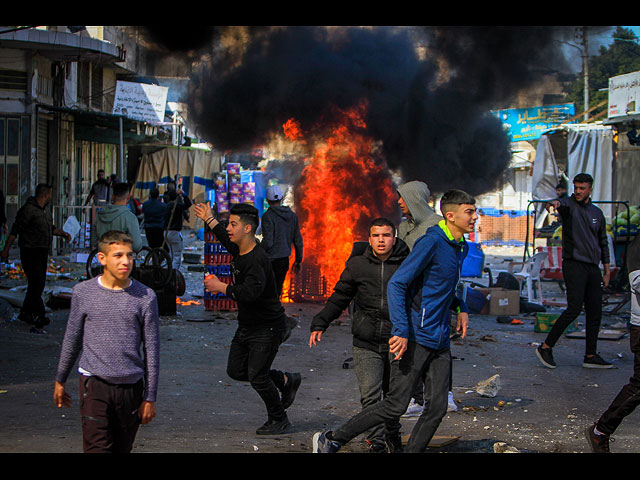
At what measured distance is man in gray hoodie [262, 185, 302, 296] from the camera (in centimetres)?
1025

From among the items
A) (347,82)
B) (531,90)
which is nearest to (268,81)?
(347,82)

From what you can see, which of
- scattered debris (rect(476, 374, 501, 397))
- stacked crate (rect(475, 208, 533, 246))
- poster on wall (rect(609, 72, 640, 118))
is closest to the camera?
scattered debris (rect(476, 374, 501, 397))

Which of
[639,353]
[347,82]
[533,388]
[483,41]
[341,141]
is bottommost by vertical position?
[533,388]

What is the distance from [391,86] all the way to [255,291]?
9802mm

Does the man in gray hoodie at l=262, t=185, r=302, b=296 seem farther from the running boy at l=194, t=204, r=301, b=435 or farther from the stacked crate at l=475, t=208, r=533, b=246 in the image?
the stacked crate at l=475, t=208, r=533, b=246

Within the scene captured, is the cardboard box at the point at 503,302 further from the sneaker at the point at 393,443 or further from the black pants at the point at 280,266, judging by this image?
the sneaker at the point at 393,443

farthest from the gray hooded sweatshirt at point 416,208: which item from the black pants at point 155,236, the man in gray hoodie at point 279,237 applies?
the black pants at point 155,236

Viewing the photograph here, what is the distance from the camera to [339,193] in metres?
13.0

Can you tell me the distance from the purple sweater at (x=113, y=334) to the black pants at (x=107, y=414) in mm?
55

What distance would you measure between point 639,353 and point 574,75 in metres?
13.3

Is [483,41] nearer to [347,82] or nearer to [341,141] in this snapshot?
[347,82]

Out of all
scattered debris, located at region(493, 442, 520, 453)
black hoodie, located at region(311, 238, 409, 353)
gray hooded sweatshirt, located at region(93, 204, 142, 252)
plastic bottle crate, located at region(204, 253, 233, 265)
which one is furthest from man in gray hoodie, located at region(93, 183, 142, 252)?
scattered debris, located at region(493, 442, 520, 453)

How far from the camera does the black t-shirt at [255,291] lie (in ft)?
17.7

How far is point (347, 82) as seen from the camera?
554 inches
